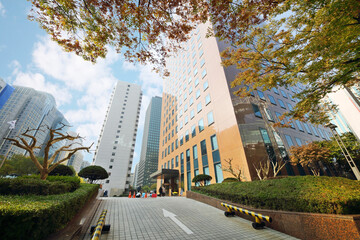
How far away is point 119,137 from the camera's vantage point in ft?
191

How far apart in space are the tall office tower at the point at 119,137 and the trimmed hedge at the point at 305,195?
52.1 metres

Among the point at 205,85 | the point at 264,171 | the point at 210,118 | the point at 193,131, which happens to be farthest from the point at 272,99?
the point at 264,171

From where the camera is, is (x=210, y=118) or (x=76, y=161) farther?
(x=76, y=161)

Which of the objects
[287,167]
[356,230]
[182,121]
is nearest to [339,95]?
[287,167]

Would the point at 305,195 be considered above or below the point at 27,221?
above

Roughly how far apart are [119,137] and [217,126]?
5076 cm

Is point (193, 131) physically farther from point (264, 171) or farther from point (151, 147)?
point (151, 147)

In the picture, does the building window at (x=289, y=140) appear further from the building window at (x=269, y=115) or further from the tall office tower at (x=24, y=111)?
the tall office tower at (x=24, y=111)

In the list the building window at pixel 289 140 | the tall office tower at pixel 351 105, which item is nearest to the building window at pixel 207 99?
the building window at pixel 289 140

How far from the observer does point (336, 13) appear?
16.8ft

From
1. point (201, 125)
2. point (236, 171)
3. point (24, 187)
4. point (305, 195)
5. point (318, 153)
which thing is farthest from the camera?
point (201, 125)

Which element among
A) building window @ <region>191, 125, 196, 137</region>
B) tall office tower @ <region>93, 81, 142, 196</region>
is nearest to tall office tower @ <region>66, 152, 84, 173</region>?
tall office tower @ <region>93, 81, 142, 196</region>

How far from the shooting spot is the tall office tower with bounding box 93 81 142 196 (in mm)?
50656

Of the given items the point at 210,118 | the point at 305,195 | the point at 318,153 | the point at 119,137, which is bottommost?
the point at 305,195
